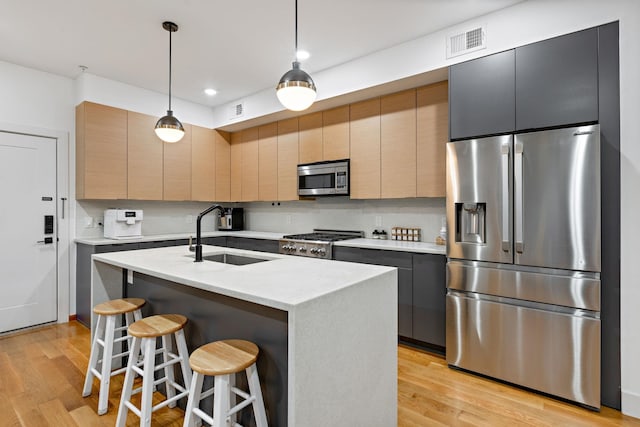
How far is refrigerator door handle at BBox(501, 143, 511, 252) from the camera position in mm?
2371

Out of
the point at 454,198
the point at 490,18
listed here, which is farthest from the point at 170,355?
the point at 490,18

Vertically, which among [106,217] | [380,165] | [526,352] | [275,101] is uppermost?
[275,101]

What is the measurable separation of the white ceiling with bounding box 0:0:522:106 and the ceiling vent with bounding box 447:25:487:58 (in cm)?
10

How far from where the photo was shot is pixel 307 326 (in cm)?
131

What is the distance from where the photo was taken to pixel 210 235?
4.59 m

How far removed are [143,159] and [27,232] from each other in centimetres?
140

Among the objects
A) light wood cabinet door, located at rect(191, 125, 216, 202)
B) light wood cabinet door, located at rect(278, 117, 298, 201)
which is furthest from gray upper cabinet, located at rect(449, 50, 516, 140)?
light wood cabinet door, located at rect(191, 125, 216, 202)

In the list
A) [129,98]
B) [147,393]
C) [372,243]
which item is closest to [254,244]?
[372,243]

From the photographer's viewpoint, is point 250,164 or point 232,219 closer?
point 250,164

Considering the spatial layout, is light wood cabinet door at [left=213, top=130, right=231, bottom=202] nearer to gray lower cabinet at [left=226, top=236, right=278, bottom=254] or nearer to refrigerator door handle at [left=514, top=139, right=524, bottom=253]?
gray lower cabinet at [left=226, top=236, right=278, bottom=254]

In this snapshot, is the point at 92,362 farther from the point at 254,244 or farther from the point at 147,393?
the point at 254,244

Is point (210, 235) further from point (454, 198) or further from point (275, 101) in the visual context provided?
point (454, 198)

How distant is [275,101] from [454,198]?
2510 mm

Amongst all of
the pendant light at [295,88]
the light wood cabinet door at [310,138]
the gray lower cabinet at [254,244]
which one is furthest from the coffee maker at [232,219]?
the pendant light at [295,88]
